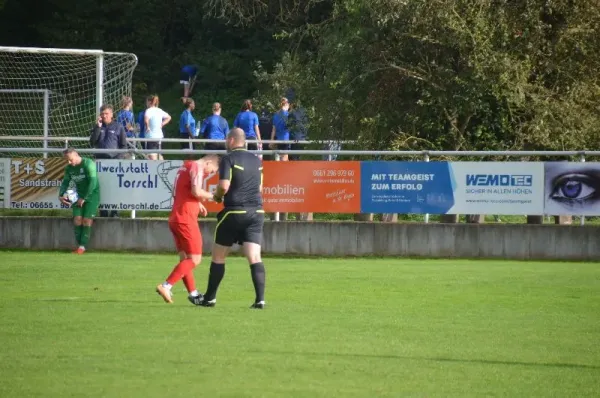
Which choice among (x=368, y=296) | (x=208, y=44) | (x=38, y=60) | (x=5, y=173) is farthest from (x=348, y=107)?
(x=208, y=44)

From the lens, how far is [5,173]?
24.1 meters

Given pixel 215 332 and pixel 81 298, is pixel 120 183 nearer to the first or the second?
→ pixel 81 298

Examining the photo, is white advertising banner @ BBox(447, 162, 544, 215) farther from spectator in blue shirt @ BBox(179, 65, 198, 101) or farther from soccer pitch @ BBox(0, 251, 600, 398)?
spectator in blue shirt @ BBox(179, 65, 198, 101)

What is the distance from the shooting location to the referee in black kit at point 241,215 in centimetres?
1437

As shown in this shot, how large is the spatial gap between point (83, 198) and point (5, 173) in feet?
6.11

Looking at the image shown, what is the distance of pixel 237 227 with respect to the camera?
14.4 metres

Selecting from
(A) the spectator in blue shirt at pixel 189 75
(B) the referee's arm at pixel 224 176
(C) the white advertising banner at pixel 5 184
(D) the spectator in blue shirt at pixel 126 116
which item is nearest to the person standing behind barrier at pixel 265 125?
(D) the spectator in blue shirt at pixel 126 116

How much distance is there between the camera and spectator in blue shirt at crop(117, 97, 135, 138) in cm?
2581

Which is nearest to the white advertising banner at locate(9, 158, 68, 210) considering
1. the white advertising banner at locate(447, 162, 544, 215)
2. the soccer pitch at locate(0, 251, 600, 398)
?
the soccer pitch at locate(0, 251, 600, 398)

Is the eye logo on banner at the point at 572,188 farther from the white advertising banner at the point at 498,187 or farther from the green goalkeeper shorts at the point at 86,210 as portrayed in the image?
the green goalkeeper shorts at the point at 86,210

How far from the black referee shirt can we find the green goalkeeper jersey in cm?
899

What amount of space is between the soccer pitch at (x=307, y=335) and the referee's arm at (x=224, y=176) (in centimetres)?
126

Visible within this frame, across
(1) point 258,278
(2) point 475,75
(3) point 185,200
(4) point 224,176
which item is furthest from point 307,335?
(2) point 475,75

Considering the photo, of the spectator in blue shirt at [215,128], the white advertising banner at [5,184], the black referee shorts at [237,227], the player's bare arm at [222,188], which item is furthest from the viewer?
the spectator in blue shirt at [215,128]
